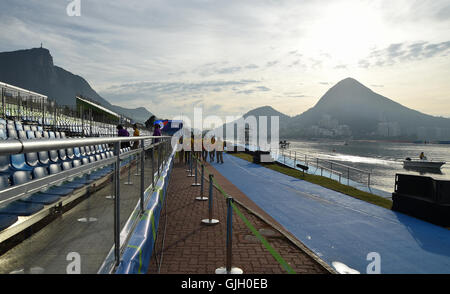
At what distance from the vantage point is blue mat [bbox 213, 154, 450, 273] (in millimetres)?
5082

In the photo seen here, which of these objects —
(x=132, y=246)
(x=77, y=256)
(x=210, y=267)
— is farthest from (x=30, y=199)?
(x=210, y=267)

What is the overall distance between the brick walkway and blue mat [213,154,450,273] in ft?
2.05

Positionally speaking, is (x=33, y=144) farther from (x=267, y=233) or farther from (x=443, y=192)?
(x=443, y=192)

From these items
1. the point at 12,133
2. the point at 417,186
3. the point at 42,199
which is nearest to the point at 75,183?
the point at 42,199

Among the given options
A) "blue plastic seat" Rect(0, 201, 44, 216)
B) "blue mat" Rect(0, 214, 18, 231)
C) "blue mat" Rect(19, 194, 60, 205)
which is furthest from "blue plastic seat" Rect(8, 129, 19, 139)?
"blue mat" Rect(0, 214, 18, 231)

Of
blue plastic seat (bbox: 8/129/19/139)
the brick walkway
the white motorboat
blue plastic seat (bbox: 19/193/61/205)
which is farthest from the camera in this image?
the white motorboat

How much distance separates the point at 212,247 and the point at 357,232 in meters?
3.54

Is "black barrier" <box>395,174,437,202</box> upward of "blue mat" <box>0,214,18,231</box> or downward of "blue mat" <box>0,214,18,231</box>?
downward

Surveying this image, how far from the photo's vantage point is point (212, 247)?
525 centimetres

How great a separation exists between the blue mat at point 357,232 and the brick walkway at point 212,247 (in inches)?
24.6

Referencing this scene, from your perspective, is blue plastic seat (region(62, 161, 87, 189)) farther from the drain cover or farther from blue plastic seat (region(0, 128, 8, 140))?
blue plastic seat (region(0, 128, 8, 140))

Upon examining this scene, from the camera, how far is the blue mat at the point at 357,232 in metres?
5.08

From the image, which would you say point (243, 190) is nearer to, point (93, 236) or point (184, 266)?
point (184, 266)
